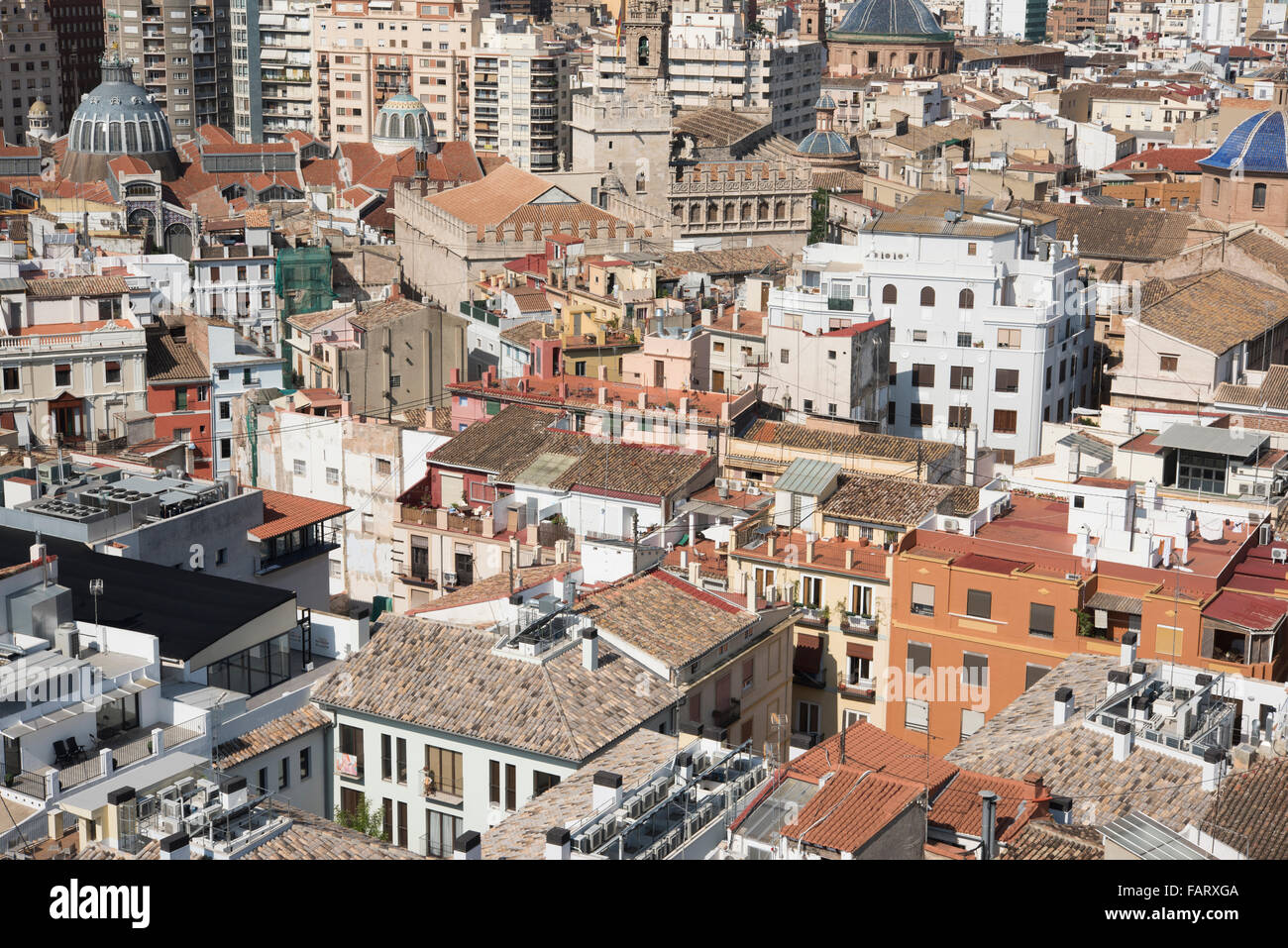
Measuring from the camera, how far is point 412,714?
23688 mm

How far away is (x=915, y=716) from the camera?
29.2 metres

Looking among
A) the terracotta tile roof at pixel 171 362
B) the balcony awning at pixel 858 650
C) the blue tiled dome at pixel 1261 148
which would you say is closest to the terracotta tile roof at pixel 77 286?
the terracotta tile roof at pixel 171 362

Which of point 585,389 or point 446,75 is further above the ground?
point 446,75

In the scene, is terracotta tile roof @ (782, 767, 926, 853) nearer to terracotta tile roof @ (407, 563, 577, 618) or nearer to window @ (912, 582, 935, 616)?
terracotta tile roof @ (407, 563, 577, 618)

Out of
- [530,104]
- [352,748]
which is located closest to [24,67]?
[530,104]

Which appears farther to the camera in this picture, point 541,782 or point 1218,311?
point 1218,311

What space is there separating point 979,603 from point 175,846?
14963 mm

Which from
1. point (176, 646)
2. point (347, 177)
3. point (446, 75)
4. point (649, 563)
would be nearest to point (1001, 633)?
point (649, 563)

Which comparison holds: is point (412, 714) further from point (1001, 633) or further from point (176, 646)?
point (1001, 633)

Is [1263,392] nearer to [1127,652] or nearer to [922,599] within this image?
[922,599]

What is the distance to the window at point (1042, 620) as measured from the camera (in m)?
27.6

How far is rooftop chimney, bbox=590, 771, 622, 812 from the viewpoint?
61.4 feet

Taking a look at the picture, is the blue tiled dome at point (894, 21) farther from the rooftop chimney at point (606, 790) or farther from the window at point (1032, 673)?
the rooftop chimney at point (606, 790)

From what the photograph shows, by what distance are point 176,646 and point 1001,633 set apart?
12257 mm
